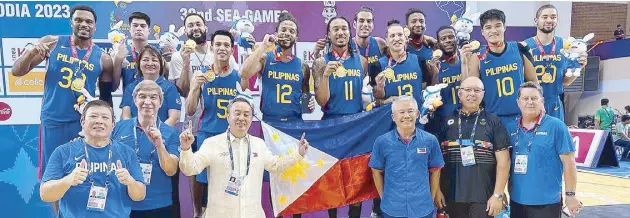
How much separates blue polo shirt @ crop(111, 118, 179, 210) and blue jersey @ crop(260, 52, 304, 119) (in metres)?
1.08

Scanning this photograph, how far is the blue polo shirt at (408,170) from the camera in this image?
3488 millimetres

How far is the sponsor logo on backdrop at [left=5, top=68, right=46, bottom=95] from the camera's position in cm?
557

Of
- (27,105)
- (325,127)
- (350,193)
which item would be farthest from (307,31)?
(27,105)

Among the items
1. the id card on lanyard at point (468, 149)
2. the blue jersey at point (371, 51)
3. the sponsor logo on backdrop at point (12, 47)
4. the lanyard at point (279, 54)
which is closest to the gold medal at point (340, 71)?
the lanyard at point (279, 54)

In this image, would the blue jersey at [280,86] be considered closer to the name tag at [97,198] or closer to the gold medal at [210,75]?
the gold medal at [210,75]

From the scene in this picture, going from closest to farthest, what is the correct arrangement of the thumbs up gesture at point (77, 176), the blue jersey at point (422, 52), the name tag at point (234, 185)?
1. the thumbs up gesture at point (77, 176)
2. the name tag at point (234, 185)
3. the blue jersey at point (422, 52)

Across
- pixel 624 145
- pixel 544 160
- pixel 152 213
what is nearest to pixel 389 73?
Result: pixel 544 160

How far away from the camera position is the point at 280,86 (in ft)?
13.8

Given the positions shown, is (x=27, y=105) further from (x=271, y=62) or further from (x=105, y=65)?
(x=271, y=62)

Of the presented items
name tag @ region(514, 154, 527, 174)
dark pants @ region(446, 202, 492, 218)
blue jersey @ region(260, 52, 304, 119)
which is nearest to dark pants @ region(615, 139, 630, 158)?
dark pants @ region(446, 202, 492, 218)

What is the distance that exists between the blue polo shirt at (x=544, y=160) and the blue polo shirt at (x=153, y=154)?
104 inches

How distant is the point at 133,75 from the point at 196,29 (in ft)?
2.72

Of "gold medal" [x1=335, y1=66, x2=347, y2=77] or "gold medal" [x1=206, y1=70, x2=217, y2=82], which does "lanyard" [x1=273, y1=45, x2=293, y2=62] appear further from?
"gold medal" [x1=206, y1=70, x2=217, y2=82]

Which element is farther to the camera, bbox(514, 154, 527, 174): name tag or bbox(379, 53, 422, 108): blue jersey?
bbox(379, 53, 422, 108): blue jersey
